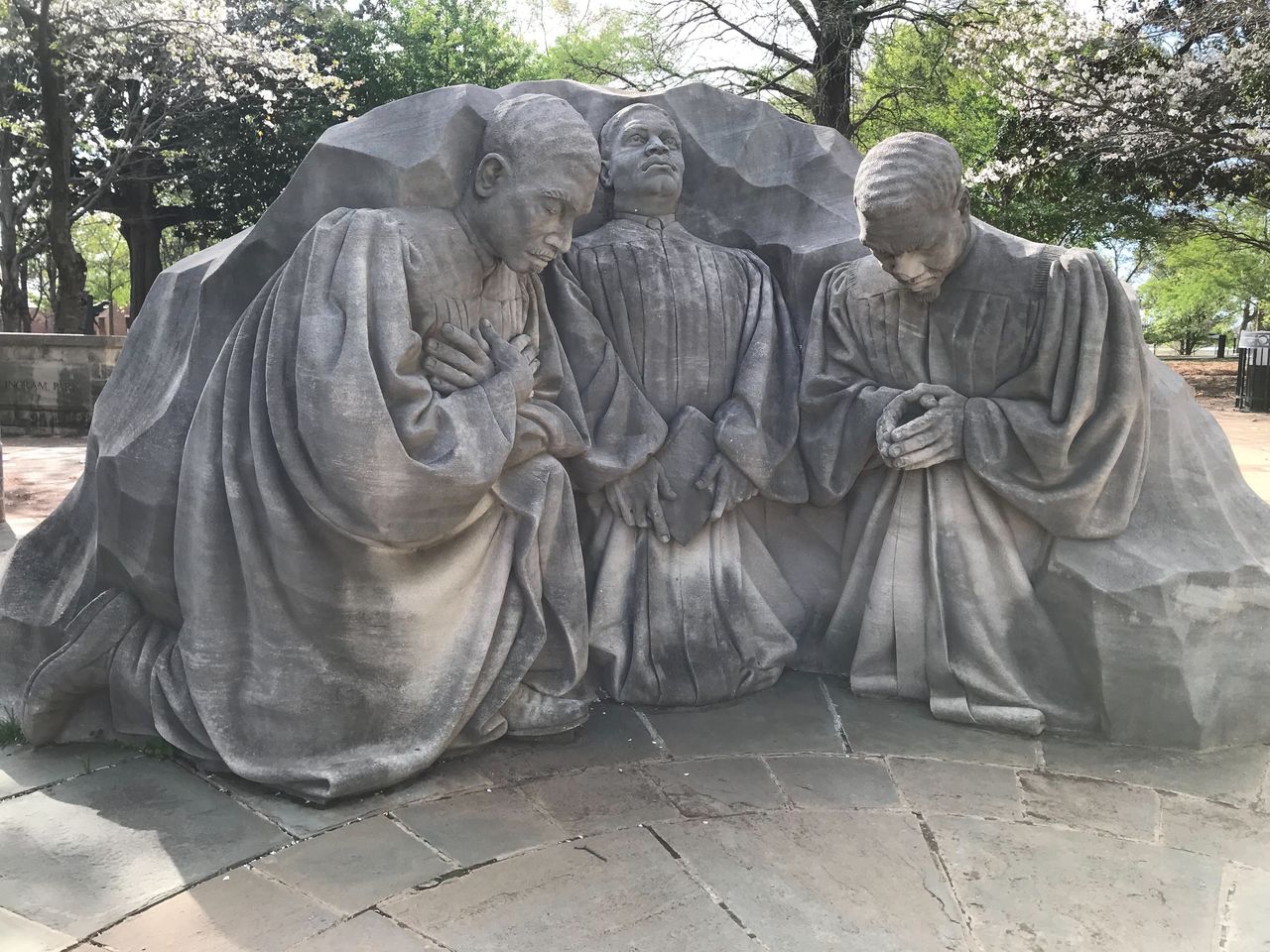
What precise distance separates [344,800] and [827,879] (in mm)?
1314

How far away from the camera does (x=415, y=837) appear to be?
2645mm

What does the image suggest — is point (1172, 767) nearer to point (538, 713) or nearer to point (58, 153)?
point (538, 713)

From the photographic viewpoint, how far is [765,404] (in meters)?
3.71

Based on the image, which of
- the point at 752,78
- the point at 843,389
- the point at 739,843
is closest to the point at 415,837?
the point at 739,843

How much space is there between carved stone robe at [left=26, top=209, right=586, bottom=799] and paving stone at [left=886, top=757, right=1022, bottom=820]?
1.31m

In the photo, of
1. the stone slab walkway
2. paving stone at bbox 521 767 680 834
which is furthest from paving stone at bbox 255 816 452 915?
paving stone at bbox 521 767 680 834

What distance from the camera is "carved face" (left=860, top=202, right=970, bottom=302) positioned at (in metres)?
3.20

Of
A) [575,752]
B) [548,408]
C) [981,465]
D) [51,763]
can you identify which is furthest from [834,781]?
[51,763]

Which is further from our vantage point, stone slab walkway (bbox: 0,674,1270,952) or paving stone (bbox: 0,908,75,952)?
stone slab walkway (bbox: 0,674,1270,952)

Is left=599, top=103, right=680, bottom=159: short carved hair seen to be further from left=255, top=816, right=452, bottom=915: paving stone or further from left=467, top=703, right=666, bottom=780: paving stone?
left=255, top=816, right=452, bottom=915: paving stone

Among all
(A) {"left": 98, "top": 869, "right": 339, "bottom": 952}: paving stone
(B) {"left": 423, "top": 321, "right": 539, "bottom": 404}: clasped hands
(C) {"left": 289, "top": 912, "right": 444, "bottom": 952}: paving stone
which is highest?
(B) {"left": 423, "top": 321, "right": 539, "bottom": 404}: clasped hands

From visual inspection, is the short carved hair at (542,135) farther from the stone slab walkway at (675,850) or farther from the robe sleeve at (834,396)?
the stone slab walkway at (675,850)

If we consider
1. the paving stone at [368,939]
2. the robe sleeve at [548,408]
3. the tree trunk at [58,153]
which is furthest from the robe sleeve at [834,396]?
the tree trunk at [58,153]

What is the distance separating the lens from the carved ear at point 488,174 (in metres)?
3.10
